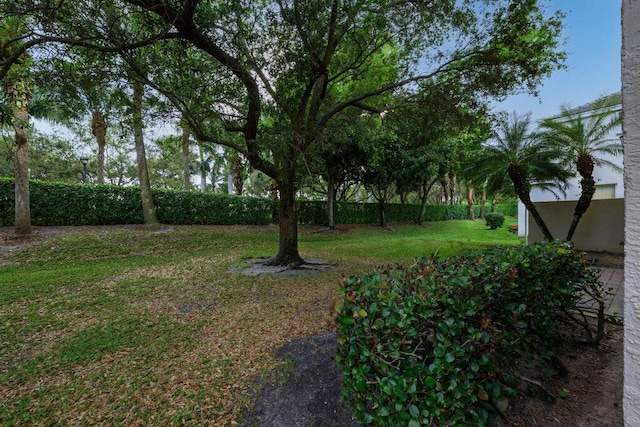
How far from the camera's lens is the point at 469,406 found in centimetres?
150

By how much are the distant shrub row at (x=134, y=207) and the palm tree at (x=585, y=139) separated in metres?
11.0

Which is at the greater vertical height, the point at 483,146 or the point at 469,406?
the point at 483,146

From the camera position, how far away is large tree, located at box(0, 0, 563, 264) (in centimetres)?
545

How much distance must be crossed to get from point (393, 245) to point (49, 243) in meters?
11.2

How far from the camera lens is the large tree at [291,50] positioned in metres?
5.45

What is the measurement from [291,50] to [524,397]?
694 cm

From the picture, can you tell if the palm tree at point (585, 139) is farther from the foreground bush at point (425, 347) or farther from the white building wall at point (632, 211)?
the white building wall at point (632, 211)

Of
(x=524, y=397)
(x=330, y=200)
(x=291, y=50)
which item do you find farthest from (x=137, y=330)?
(x=330, y=200)

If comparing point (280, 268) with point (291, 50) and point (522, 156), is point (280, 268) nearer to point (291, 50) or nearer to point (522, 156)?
point (291, 50)

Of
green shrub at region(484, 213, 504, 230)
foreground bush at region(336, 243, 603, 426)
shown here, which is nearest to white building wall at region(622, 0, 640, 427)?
foreground bush at region(336, 243, 603, 426)

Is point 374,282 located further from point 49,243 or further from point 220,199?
point 220,199

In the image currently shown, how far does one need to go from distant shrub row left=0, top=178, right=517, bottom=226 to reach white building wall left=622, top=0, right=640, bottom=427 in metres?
13.1

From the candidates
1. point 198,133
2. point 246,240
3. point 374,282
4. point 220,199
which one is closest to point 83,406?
point 374,282

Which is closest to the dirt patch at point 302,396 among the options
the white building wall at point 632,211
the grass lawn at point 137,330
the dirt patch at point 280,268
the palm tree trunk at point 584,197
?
the grass lawn at point 137,330
